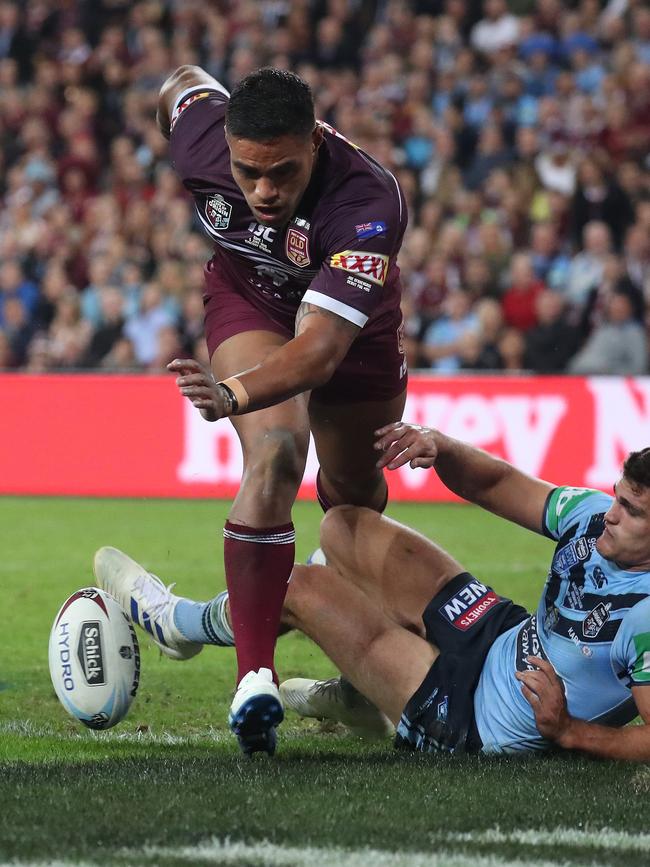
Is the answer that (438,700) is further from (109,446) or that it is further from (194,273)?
(194,273)

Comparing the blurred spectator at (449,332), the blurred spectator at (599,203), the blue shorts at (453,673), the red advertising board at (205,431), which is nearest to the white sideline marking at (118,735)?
the blue shorts at (453,673)

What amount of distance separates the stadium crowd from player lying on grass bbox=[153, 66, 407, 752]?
6945mm

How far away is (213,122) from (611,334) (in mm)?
7241

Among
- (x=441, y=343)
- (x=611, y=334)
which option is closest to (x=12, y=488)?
(x=441, y=343)

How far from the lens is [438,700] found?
4.37 meters

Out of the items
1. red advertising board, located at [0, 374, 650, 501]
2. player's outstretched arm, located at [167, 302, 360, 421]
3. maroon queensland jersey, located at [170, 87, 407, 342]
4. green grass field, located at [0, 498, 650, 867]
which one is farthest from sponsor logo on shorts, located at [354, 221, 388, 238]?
red advertising board, located at [0, 374, 650, 501]

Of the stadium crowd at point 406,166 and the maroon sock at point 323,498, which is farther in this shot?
the stadium crowd at point 406,166

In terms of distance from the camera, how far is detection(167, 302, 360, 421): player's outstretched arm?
3.98m

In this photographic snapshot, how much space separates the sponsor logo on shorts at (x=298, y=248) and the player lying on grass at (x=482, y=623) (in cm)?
66

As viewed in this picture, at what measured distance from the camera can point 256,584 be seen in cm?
451

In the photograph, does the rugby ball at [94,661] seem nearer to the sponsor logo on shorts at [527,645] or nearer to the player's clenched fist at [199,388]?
the player's clenched fist at [199,388]

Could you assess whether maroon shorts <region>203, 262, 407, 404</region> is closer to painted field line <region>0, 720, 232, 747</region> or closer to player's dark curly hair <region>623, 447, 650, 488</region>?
painted field line <region>0, 720, 232, 747</region>

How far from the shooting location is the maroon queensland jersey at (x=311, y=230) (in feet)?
14.9

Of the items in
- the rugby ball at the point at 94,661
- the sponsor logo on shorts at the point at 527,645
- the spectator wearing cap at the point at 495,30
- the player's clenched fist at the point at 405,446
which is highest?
the spectator wearing cap at the point at 495,30
